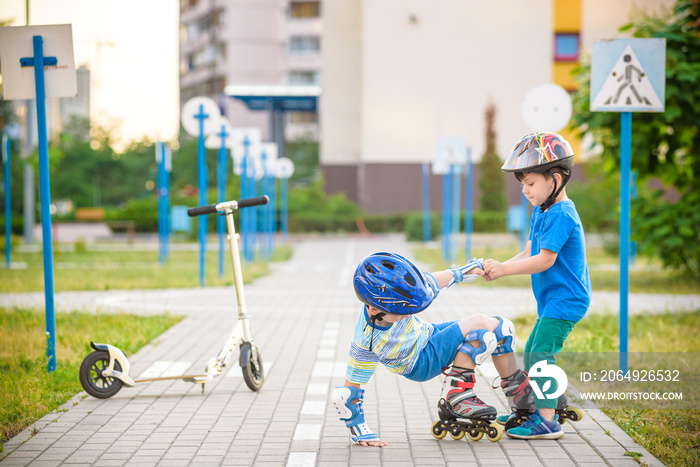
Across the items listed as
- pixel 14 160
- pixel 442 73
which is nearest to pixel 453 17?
pixel 442 73

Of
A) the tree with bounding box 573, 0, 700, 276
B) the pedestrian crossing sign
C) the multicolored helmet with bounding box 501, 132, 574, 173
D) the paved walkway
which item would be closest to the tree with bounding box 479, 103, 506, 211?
the tree with bounding box 573, 0, 700, 276

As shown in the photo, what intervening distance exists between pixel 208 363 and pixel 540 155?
2887 millimetres

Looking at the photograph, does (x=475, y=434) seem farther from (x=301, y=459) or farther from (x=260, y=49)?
(x=260, y=49)

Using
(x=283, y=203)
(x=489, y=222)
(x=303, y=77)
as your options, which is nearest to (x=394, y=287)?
(x=283, y=203)

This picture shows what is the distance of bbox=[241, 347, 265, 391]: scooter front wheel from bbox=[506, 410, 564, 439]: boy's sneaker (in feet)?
6.76

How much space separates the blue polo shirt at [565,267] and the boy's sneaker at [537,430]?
691 millimetres

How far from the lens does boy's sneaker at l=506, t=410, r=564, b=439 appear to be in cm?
480

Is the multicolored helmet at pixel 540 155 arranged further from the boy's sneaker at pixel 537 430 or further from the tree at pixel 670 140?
the tree at pixel 670 140

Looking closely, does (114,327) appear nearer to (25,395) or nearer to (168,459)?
(25,395)

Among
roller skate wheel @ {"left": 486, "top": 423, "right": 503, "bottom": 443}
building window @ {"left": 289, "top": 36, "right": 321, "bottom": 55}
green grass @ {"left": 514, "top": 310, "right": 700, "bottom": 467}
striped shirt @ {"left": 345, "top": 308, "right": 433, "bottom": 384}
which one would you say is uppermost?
building window @ {"left": 289, "top": 36, "right": 321, "bottom": 55}

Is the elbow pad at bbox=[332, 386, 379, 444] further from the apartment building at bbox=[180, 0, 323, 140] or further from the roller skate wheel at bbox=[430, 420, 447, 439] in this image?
the apartment building at bbox=[180, 0, 323, 140]

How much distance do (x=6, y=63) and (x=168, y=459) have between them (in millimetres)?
3816

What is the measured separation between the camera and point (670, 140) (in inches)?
472

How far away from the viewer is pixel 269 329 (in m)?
9.37
